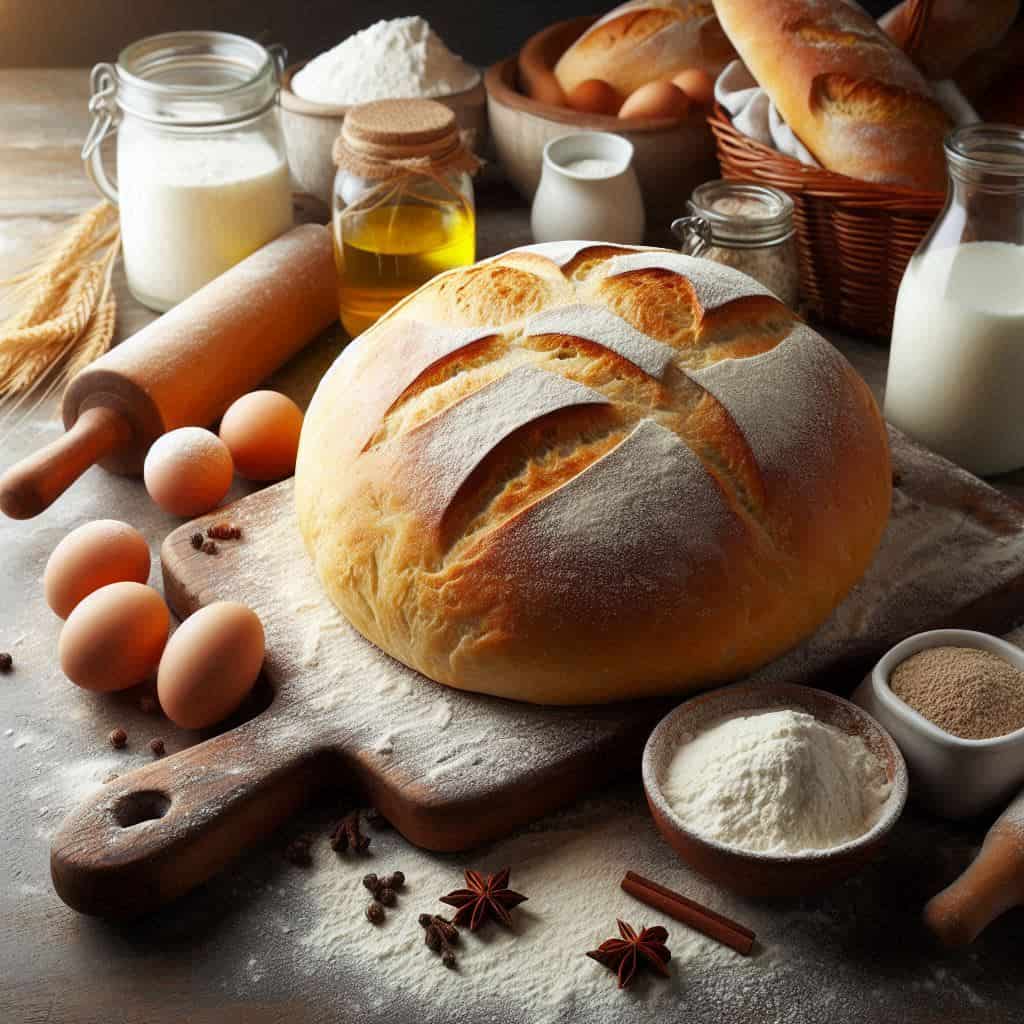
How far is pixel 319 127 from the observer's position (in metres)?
2.41

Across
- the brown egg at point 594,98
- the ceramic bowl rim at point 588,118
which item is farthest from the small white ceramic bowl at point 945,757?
the brown egg at point 594,98


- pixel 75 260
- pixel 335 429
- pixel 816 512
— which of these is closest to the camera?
pixel 816 512

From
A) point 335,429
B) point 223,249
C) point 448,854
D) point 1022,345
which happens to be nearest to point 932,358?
point 1022,345

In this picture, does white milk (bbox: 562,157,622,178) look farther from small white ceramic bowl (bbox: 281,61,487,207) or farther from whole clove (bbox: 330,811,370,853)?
whole clove (bbox: 330,811,370,853)

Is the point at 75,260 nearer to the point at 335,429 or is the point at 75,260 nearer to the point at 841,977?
the point at 335,429

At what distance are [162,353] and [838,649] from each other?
1056 millimetres

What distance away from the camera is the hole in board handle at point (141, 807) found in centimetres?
126

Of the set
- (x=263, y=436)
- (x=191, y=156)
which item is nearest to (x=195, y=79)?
(x=191, y=156)

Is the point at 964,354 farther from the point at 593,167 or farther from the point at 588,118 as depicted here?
the point at 588,118

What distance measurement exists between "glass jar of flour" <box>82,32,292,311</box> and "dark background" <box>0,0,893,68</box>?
2.96ft

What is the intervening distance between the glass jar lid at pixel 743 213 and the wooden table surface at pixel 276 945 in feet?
3.33

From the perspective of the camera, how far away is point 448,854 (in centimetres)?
131

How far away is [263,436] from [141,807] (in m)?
0.67

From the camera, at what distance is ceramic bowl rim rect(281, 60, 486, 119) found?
93.7 inches
